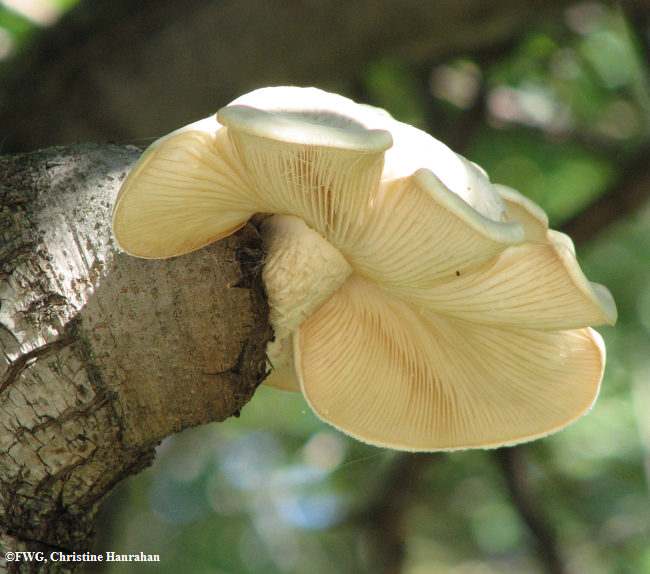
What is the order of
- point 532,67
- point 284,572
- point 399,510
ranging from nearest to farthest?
point 532,67, point 399,510, point 284,572

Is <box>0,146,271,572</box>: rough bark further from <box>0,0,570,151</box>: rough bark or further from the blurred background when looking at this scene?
<box>0,0,570,151</box>: rough bark

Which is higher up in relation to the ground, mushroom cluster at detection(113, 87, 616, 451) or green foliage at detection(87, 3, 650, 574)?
mushroom cluster at detection(113, 87, 616, 451)

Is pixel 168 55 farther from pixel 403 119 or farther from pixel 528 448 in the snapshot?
pixel 528 448

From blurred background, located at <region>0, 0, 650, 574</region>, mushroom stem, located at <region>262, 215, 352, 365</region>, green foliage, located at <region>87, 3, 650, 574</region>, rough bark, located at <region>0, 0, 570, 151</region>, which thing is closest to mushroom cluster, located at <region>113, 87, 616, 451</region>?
mushroom stem, located at <region>262, 215, 352, 365</region>

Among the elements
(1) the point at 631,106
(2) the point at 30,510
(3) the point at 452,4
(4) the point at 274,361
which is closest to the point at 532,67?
(1) the point at 631,106

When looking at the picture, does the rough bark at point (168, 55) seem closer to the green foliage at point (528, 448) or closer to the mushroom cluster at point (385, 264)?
the green foliage at point (528, 448)

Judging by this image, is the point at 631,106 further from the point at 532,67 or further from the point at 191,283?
the point at 191,283

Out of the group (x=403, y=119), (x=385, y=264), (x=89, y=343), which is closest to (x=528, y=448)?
(x=403, y=119)
